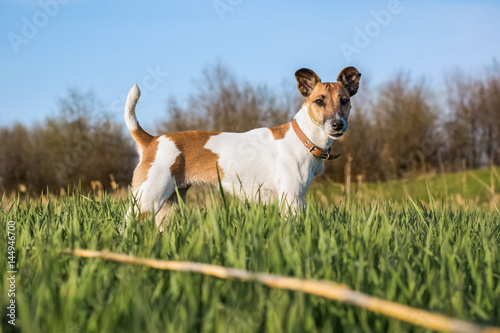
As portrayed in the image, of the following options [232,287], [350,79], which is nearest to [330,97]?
[350,79]

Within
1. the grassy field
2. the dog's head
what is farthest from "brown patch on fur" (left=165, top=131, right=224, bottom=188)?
the grassy field

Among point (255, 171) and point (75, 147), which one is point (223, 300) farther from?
point (75, 147)

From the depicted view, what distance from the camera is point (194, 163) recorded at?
4730 mm

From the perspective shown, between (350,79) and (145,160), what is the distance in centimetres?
252

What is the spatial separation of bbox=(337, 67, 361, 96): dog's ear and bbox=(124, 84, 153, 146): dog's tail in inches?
90.5

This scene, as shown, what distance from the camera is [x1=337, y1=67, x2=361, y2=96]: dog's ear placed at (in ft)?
16.7

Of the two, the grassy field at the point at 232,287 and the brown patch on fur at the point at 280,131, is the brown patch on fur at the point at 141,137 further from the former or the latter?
the grassy field at the point at 232,287

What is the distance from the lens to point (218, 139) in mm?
4902

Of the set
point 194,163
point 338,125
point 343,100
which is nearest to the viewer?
point 338,125

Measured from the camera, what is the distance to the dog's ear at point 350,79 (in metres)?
5.09

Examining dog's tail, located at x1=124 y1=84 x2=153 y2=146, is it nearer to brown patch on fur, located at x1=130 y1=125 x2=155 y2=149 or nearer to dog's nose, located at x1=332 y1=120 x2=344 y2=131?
brown patch on fur, located at x1=130 y1=125 x2=155 y2=149

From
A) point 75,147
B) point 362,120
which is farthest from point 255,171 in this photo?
point 75,147

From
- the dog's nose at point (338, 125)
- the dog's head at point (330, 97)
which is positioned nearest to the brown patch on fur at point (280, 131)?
the dog's head at point (330, 97)

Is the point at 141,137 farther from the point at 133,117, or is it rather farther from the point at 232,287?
the point at 232,287
